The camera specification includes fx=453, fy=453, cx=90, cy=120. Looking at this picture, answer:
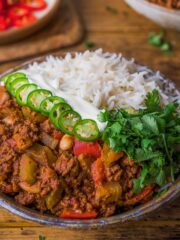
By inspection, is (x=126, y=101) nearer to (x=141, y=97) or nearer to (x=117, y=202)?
(x=141, y=97)

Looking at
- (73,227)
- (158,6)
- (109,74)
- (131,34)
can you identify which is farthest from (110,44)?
(73,227)

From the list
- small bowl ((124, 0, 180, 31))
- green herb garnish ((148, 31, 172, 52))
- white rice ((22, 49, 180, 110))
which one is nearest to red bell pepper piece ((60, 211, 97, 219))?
white rice ((22, 49, 180, 110))

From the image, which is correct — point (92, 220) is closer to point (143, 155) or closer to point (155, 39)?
point (143, 155)

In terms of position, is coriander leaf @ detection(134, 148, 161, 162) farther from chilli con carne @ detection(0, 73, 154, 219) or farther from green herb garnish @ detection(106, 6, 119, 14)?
green herb garnish @ detection(106, 6, 119, 14)

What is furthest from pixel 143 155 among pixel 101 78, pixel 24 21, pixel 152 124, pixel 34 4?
pixel 34 4

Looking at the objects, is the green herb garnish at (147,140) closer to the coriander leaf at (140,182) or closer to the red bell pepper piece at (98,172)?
the coriander leaf at (140,182)

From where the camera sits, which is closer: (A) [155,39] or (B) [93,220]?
(B) [93,220]
